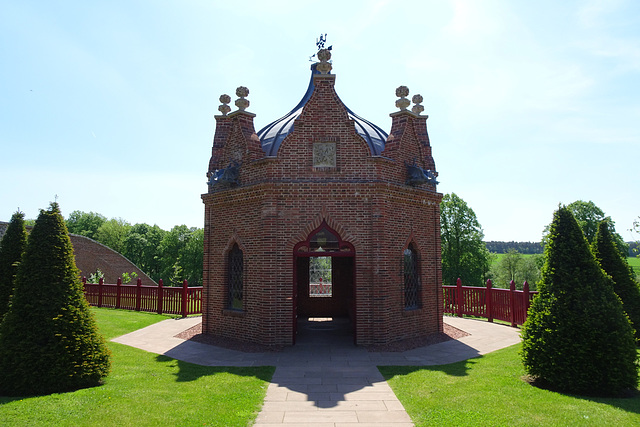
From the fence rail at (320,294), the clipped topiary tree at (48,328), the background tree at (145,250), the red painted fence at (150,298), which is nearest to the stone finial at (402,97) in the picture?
the fence rail at (320,294)

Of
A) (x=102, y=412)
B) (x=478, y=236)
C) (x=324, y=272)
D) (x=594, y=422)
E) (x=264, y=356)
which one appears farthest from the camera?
(x=478, y=236)

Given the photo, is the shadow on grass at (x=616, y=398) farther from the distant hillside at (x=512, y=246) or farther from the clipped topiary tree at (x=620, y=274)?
the distant hillside at (x=512, y=246)

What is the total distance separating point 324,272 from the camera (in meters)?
17.9

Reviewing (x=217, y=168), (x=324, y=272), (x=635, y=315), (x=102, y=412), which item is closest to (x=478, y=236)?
(x=324, y=272)

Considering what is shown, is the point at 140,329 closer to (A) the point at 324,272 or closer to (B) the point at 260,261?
(B) the point at 260,261

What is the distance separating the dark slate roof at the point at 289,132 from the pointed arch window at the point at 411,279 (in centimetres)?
319

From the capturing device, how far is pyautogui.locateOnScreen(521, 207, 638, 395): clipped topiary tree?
6.95m

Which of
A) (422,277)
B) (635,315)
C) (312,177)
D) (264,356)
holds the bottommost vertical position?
(264,356)

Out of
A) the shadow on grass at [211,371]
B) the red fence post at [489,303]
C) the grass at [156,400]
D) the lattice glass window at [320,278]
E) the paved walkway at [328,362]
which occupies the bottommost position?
the paved walkway at [328,362]

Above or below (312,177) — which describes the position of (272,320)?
below

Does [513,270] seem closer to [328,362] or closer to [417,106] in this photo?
[417,106]

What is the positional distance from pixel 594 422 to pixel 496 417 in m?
1.30

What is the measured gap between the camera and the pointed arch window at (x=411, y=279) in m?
12.2

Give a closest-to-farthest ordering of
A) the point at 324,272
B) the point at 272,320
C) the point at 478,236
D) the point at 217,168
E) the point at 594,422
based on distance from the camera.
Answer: the point at 594,422
the point at 272,320
the point at 217,168
the point at 324,272
the point at 478,236
